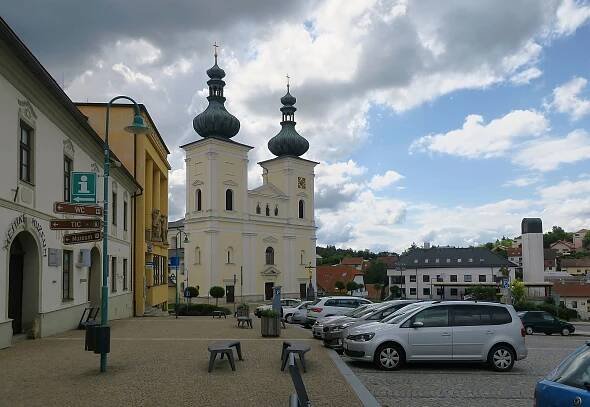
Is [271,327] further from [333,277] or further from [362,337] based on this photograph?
[333,277]

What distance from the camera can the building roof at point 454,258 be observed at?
10381 cm

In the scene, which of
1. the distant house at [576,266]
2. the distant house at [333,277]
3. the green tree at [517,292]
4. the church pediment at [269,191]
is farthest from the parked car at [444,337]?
the distant house at [576,266]

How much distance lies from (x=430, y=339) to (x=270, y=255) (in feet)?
221

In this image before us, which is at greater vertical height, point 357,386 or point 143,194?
point 143,194

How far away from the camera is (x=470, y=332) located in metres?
13.7

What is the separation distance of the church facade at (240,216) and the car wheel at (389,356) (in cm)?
5891

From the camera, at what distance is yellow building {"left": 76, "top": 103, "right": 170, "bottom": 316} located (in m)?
33.7

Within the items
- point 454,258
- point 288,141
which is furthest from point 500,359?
point 454,258

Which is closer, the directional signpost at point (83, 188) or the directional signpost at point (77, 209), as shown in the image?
the directional signpost at point (77, 209)

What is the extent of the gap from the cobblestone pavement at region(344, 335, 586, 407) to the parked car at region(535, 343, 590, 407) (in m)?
4.35

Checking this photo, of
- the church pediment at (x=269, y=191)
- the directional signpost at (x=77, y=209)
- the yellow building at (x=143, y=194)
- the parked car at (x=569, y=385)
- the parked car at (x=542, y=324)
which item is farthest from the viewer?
the church pediment at (x=269, y=191)

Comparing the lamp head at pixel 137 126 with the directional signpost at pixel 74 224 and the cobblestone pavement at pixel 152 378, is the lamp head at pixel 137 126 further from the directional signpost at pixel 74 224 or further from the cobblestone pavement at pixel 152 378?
the cobblestone pavement at pixel 152 378

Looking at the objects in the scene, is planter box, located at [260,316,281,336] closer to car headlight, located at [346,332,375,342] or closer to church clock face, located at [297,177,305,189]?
car headlight, located at [346,332,375,342]

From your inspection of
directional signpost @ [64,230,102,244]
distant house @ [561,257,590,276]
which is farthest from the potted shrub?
distant house @ [561,257,590,276]
